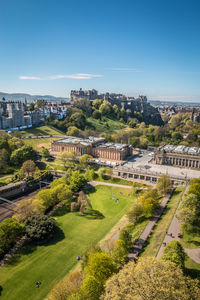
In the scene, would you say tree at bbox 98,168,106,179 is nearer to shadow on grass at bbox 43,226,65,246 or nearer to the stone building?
the stone building

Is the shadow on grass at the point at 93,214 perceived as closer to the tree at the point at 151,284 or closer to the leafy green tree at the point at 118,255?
the leafy green tree at the point at 118,255

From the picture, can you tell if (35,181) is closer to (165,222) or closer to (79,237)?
(79,237)

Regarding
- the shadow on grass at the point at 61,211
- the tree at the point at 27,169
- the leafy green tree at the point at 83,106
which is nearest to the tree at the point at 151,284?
the shadow on grass at the point at 61,211

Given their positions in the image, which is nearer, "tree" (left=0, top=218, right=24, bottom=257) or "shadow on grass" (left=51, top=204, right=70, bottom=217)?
"tree" (left=0, top=218, right=24, bottom=257)

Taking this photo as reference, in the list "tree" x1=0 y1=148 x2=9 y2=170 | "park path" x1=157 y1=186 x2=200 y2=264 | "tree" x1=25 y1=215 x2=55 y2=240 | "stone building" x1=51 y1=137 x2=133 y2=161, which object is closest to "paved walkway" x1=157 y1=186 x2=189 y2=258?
"park path" x1=157 y1=186 x2=200 y2=264

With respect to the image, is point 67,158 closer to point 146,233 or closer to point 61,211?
point 61,211

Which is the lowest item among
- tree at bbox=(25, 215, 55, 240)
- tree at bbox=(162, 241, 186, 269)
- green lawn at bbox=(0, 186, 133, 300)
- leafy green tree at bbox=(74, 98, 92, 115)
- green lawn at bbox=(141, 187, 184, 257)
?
green lawn at bbox=(0, 186, 133, 300)
